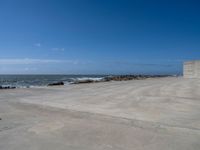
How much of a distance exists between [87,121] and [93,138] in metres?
1.21

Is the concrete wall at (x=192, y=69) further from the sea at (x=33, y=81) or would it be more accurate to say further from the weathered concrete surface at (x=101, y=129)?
the weathered concrete surface at (x=101, y=129)

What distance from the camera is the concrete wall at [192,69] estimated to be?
23944mm

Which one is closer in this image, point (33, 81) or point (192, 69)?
point (192, 69)

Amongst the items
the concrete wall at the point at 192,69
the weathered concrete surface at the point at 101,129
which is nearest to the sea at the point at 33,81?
the weathered concrete surface at the point at 101,129

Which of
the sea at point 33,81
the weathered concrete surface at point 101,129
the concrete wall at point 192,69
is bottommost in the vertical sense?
the sea at point 33,81

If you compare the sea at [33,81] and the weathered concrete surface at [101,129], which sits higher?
the weathered concrete surface at [101,129]

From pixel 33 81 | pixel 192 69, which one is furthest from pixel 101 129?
pixel 33 81

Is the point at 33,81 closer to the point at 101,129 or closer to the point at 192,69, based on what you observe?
the point at 192,69

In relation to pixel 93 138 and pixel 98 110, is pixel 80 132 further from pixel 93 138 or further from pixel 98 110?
pixel 98 110

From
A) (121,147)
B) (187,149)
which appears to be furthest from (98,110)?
(187,149)

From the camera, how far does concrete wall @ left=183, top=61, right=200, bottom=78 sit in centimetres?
2394

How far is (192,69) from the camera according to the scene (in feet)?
83.5

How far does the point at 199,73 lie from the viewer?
934 inches

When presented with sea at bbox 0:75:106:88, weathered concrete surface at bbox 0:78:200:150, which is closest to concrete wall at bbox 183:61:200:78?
sea at bbox 0:75:106:88
